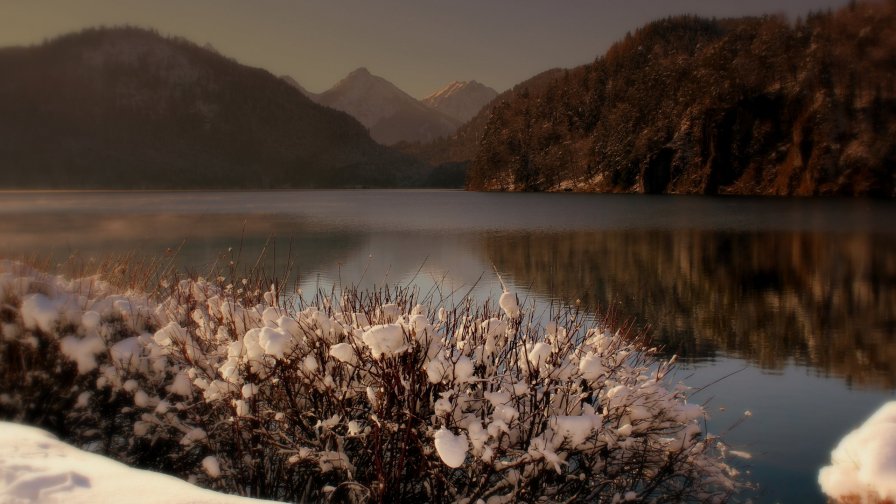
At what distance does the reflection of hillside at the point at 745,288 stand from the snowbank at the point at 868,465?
236 inches

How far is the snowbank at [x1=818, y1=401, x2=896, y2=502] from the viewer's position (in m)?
3.96

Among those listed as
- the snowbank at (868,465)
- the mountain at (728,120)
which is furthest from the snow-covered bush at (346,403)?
the mountain at (728,120)

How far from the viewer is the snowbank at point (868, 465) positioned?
396 cm

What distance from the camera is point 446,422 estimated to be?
4.28 m

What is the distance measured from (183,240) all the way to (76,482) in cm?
1982

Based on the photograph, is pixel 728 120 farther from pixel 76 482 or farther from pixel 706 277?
pixel 76 482

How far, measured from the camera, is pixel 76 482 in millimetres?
2975

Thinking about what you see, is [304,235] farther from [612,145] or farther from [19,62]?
[19,62]

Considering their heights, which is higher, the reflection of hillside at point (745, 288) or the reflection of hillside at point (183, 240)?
the reflection of hillside at point (183, 240)

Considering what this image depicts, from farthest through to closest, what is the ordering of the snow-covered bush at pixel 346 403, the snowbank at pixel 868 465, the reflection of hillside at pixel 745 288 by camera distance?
1. the reflection of hillside at pixel 745 288
2. the snow-covered bush at pixel 346 403
3. the snowbank at pixel 868 465

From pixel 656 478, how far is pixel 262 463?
121 inches

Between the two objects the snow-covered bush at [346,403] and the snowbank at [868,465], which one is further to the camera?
the snow-covered bush at [346,403]

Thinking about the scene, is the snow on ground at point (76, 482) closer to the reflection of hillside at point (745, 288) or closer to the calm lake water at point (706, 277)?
the calm lake water at point (706, 277)

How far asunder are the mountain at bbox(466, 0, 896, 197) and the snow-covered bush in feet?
314
